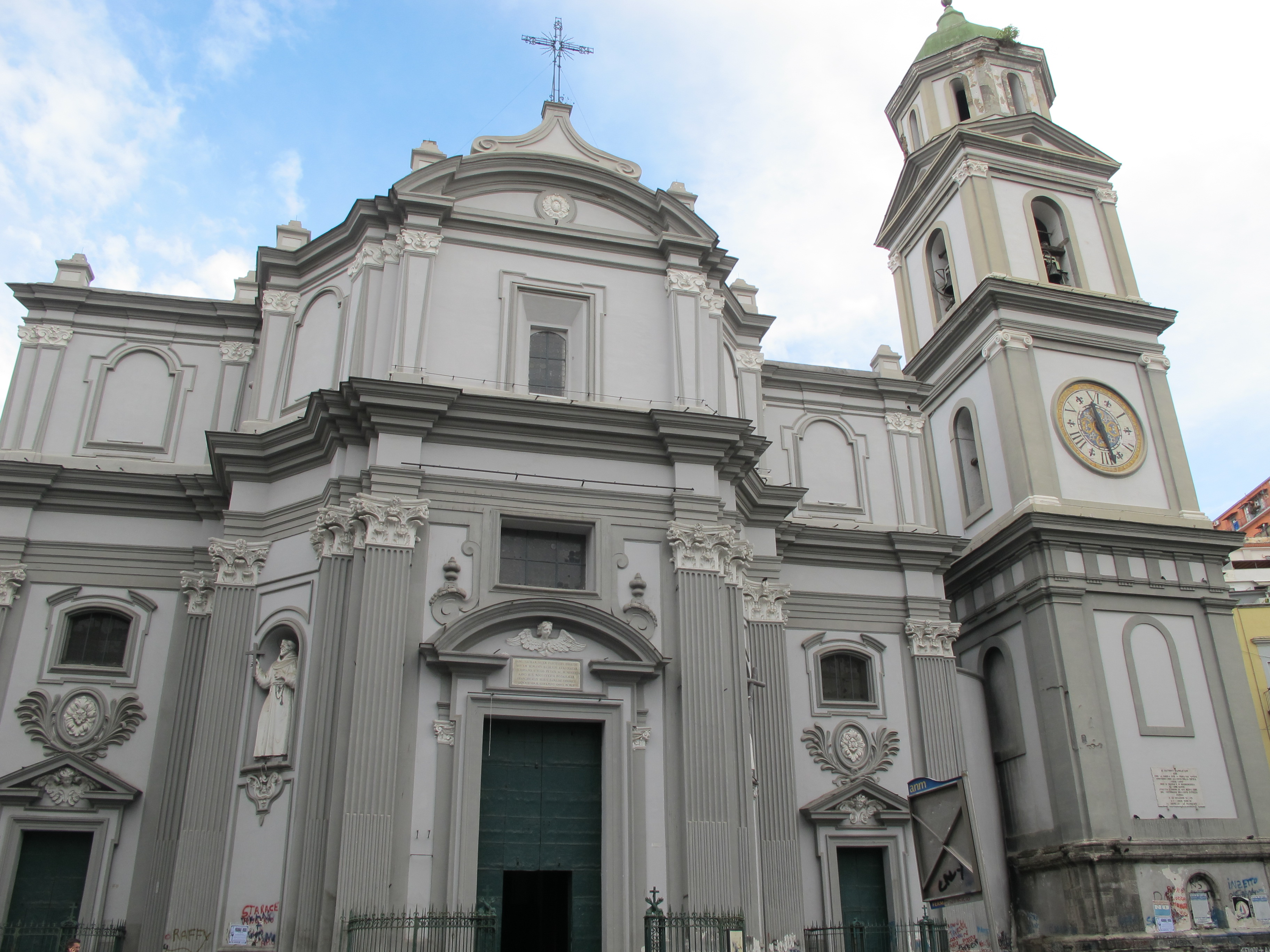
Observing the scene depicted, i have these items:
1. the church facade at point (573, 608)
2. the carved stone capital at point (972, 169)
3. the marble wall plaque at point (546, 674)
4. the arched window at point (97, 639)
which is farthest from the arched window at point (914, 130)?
the arched window at point (97, 639)

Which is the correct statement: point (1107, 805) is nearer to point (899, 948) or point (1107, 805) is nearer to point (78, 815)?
point (899, 948)

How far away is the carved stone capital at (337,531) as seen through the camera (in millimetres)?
16297

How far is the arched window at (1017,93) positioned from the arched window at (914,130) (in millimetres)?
2607

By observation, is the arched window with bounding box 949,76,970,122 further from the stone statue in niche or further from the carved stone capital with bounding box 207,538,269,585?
the stone statue in niche

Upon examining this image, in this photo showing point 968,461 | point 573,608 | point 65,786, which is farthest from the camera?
point 968,461

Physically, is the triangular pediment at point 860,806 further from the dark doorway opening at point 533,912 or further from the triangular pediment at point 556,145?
the triangular pediment at point 556,145

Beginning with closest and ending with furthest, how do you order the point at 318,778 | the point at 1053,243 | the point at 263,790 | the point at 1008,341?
the point at 318,778, the point at 263,790, the point at 1008,341, the point at 1053,243

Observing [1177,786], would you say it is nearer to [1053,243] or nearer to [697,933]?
[697,933]

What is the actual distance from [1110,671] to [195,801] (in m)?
17.4

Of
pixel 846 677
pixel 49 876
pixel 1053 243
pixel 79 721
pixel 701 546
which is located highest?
pixel 1053 243

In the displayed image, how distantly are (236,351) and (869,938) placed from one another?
16.2m

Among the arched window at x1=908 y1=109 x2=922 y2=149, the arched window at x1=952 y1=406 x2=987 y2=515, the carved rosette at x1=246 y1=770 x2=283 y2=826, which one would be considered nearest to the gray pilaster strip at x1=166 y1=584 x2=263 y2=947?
the carved rosette at x1=246 y1=770 x2=283 y2=826

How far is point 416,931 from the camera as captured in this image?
534 inches

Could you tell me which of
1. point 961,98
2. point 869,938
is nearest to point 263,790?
point 869,938
